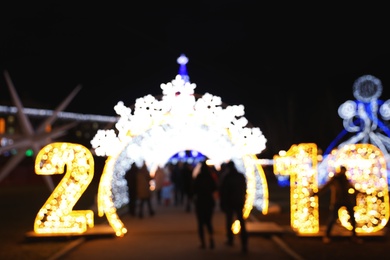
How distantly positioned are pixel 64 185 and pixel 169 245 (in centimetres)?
286

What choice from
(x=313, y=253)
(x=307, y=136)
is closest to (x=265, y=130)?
(x=307, y=136)

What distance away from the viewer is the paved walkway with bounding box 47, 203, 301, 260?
Answer: 452 inches

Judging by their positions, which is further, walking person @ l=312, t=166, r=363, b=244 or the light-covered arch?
the light-covered arch

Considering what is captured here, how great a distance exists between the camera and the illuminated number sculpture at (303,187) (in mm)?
13930

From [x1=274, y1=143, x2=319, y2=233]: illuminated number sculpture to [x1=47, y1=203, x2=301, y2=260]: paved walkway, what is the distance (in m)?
0.62

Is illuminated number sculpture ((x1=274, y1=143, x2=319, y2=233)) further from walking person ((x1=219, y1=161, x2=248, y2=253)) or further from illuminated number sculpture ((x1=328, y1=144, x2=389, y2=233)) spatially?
walking person ((x1=219, y1=161, x2=248, y2=253))

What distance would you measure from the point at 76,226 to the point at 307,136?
38.7 metres

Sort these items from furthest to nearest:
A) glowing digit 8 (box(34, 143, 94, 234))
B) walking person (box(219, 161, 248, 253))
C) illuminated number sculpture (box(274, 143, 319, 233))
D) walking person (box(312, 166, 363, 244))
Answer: illuminated number sculpture (box(274, 143, 319, 233)) → glowing digit 8 (box(34, 143, 94, 234)) → walking person (box(312, 166, 363, 244)) → walking person (box(219, 161, 248, 253))

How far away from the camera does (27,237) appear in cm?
1350

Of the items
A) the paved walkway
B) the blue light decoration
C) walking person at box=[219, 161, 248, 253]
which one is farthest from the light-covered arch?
the blue light decoration

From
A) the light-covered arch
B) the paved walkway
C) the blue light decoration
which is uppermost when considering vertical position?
the blue light decoration

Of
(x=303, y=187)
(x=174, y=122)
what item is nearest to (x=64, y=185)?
(x=174, y=122)

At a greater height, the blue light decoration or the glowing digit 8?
the blue light decoration

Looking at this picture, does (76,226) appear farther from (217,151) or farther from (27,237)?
(217,151)
